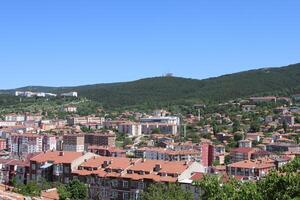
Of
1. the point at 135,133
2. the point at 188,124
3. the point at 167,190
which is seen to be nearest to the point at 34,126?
the point at 135,133

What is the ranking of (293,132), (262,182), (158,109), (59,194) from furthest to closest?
(158,109) → (293,132) → (59,194) → (262,182)

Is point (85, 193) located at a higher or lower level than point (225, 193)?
lower

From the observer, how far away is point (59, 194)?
35.3 m

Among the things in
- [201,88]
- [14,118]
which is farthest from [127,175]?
[201,88]

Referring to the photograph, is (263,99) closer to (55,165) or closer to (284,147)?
(284,147)

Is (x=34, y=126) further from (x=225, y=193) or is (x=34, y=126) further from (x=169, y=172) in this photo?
(x=225, y=193)

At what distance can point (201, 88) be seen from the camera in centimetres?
15975

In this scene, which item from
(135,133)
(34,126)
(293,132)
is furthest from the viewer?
(34,126)

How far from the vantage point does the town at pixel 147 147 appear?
37.7 metres

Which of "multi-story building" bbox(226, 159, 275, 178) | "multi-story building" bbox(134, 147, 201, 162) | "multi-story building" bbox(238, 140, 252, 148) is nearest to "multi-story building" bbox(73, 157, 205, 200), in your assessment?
"multi-story building" bbox(226, 159, 275, 178)

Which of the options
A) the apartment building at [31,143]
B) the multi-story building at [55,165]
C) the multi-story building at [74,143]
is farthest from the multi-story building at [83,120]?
the multi-story building at [55,165]

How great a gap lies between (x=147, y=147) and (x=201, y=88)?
92581 millimetres

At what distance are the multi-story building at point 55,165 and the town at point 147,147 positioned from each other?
3.0 inches

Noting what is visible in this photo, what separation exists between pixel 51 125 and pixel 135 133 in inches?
763
